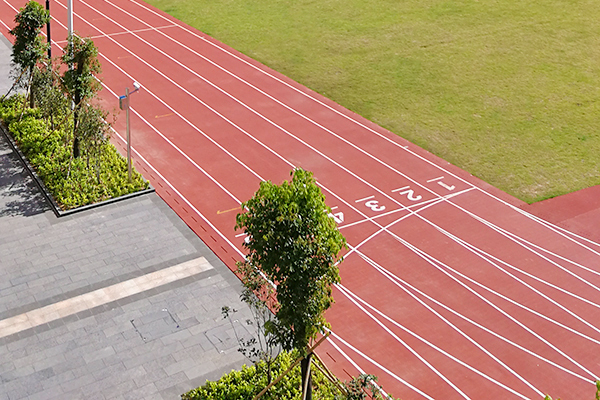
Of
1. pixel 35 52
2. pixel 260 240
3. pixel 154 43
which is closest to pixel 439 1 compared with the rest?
pixel 154 43

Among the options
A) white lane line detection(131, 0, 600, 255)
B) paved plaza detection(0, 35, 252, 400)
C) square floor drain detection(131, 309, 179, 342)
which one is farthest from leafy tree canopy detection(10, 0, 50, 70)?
square floor drain detection(131, 309, 179, 342)

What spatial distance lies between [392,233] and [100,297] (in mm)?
6988

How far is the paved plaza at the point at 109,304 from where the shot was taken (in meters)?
13.0

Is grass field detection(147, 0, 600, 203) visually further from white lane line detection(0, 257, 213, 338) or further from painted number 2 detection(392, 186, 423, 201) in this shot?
white lane line detection(0, 257, 213, 338)

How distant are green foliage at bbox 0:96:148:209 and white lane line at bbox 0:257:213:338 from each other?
3480 mm

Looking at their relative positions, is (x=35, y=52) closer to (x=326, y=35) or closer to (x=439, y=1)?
(x=326, y=35)

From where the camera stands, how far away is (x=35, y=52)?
2022 cm

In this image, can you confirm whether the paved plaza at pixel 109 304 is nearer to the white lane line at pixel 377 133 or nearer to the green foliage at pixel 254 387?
the green foliage at pixel 254 387

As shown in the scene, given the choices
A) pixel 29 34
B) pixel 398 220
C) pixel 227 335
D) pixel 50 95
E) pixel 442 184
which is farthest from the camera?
pixel 29 34

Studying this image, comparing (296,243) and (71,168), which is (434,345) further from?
(71,168)

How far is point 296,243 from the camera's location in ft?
31.5

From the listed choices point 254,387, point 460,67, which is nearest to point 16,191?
point 254,387

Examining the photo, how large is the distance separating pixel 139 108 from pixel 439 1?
18.2 metres

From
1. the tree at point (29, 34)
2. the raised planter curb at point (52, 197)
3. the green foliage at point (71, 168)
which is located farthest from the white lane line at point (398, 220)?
the tree at point (29, 34)
